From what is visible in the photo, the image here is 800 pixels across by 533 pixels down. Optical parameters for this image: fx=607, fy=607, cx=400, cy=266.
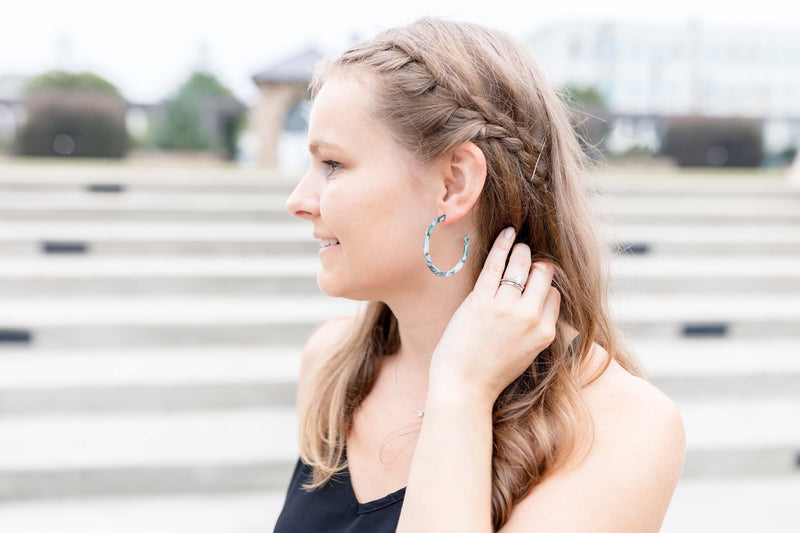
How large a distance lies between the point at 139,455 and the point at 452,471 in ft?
7.86

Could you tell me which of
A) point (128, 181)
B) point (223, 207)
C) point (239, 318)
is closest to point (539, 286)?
point (239, 318)

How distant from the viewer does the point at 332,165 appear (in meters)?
1.22

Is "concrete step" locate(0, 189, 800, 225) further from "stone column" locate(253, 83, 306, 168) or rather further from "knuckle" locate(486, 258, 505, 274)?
"stone column" locate(253, 83, 306, 168)

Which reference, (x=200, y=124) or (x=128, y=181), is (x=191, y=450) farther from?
(x=200, y=124)

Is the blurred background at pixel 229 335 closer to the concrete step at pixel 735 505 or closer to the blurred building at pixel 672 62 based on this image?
the concrete step at pixel 735 505

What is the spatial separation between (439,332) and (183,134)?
14.7 m

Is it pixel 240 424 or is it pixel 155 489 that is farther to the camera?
pixel 240 424

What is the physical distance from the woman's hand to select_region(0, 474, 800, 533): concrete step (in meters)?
1.94

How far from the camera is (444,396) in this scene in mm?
1035

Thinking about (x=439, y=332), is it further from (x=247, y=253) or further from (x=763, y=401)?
(x=247, y=253)

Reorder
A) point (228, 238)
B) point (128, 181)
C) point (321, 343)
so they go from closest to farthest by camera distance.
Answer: point (321, 343)
point (228, 238)
point (128, 181)

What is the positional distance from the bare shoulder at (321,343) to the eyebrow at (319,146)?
61 centimetres

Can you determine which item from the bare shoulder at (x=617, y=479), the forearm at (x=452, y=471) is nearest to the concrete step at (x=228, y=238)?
the bare shoulder at (x=617, y=479)

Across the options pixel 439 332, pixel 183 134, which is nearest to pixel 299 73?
pixel 183 134
